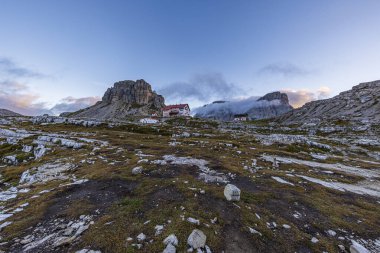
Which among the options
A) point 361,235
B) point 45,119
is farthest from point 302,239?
point 45,119

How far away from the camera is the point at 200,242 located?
8281 millimetres

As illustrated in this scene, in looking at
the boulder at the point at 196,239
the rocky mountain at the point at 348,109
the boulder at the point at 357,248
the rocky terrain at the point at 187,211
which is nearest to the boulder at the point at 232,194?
the rocky terrain at the point at 187,211

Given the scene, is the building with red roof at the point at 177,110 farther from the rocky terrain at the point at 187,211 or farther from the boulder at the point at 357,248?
the boulder at the point at 357,248

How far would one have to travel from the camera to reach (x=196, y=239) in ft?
27.4

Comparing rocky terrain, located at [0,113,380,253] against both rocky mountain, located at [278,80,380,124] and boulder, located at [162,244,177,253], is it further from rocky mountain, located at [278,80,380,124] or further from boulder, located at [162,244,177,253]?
rocky mountain, located at [278,80,380,124]

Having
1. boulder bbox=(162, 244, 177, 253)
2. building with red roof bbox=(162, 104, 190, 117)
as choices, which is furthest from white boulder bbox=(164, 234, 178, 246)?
building with red roof bbox=(162, 104, 190, 117)

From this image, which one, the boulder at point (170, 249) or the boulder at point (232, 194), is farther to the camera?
the boulder at point (232, 194)

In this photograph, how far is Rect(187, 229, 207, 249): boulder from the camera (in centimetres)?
817

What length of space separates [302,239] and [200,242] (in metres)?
5.22

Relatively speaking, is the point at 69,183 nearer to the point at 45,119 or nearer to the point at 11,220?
the point at 11,220

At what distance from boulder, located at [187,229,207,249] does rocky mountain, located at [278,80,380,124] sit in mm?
127944

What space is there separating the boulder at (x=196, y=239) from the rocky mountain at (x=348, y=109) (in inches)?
5037

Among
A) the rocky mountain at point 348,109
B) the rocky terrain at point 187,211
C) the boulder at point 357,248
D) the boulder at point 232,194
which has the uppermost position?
the rocky mountain at point 348,109

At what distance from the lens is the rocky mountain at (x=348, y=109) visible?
369 feet
